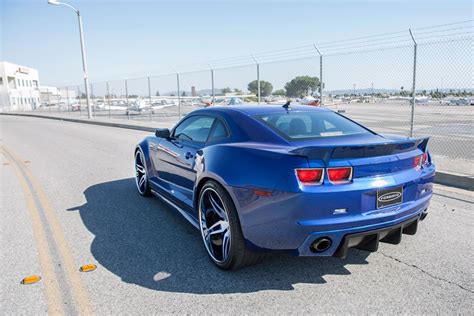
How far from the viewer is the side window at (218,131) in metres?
3.48

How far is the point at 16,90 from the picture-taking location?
206 ft

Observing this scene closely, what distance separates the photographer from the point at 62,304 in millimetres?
2672

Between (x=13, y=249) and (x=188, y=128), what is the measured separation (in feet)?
7.46

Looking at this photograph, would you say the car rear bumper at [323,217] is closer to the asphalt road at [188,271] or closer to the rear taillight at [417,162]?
the rear taillight at [417,162]

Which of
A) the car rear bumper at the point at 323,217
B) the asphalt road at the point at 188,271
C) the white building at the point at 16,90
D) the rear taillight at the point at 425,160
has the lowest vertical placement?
the asphalt road at the point at 188,271

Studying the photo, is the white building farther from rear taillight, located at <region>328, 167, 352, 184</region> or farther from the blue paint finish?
rear taillight, located at <region>328, 167, 352, 184</region>

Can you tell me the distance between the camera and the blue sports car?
2529 mm

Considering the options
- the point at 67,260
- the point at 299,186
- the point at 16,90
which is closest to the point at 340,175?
the point at 299,186

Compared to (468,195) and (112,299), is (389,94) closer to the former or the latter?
(468,195)

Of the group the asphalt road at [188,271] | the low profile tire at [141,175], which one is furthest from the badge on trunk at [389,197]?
the low profile tire at [141,175]

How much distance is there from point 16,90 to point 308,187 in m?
73.1

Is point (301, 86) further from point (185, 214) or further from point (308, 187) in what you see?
point (308, 187)

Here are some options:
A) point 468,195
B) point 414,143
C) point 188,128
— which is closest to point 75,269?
point 188,128

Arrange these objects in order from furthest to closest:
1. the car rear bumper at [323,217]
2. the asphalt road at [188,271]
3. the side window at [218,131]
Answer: the side window at [218,131], the asphalt road at [188,271], the car rear bumper at [323,217]
